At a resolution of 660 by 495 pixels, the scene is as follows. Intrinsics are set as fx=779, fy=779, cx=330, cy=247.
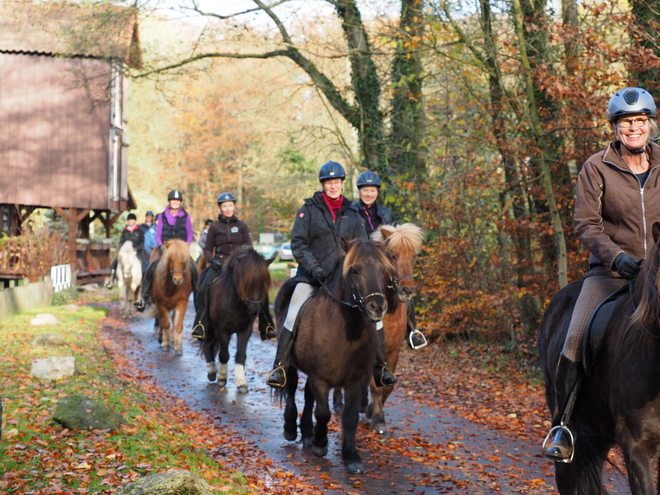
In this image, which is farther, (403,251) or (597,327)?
(403,251)

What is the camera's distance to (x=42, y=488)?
5.88 meters

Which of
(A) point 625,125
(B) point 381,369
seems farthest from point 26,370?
(A) point 625,125

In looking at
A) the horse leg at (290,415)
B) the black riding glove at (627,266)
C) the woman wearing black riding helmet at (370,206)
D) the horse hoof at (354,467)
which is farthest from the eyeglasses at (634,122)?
the woman wearing black riding helmet at (370,206)

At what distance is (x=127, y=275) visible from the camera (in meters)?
22.4

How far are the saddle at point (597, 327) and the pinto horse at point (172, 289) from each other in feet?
37.3

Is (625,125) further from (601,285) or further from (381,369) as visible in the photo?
(381,369)

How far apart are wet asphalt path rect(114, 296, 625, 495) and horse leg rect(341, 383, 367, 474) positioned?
0.41 ft

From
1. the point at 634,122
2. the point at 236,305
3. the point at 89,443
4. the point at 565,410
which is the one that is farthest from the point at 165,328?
the point at 634,122

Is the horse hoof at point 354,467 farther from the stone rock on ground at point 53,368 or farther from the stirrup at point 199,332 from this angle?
the stirrup at point 199,332

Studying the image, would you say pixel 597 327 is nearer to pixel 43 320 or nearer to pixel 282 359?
pixel 282 359

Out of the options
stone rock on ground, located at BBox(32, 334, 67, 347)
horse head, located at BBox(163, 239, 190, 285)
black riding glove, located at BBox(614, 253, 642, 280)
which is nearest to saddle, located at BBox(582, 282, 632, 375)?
black riding glove, located at BBox(614, 253, 642, 280)

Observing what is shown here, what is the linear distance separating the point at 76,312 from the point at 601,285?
1796 centimetres

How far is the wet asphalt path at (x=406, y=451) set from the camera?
23.3 feet

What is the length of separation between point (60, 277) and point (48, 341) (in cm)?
1336
